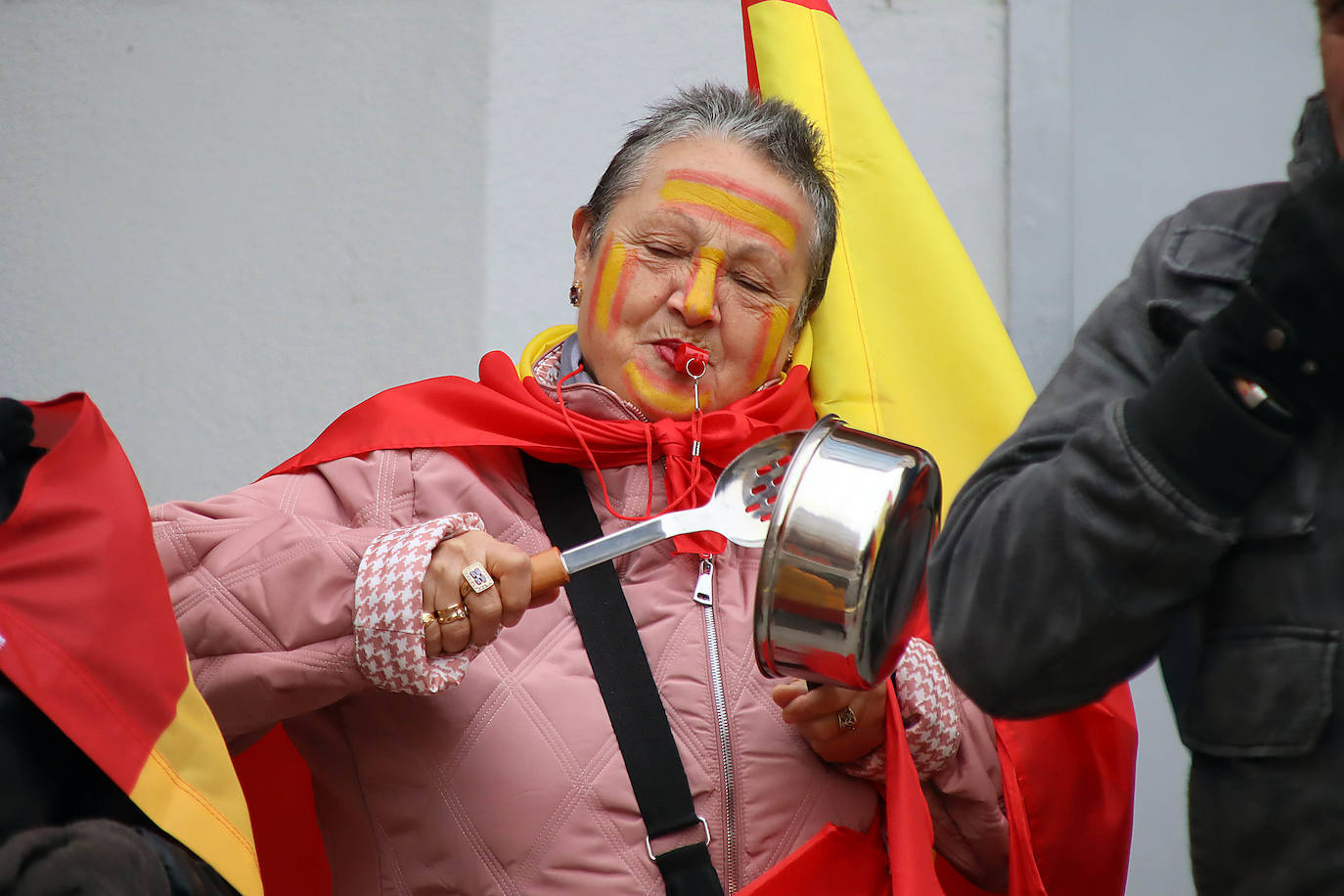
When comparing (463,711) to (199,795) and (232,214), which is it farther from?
(232,214)

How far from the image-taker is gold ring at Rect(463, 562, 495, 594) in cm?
143

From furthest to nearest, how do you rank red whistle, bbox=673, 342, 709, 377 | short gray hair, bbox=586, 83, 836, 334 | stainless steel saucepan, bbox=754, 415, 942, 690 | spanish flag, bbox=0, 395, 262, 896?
short gray hair, bbox=586, 83, 836, 334 < red whistle, bbox=673, 342, 709, 377 < stainless steel saucepan, bbox=754, 415, 942, 690 < spanish flag, bbox=0, 395, 262, 896

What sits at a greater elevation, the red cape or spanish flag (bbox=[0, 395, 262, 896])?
spanish flag (bbox=[0, 395, 262, 896])

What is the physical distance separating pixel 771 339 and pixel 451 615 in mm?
723

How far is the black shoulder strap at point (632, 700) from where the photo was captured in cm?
154

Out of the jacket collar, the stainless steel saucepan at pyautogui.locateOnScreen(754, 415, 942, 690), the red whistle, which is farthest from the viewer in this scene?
the red whistle

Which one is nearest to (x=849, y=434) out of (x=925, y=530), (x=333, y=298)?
(x=925, y=530)

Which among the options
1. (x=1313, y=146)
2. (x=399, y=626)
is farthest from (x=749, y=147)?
(x=1313, y=146)

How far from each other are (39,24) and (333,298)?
0.85 meters

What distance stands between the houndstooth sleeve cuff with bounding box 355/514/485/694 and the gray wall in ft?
4.89

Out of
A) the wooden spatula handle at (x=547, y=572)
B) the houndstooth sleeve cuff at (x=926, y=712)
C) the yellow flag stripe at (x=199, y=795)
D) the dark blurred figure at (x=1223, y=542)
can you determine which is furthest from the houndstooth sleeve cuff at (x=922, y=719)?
the yellow flag stripe at (x=199, y=795)

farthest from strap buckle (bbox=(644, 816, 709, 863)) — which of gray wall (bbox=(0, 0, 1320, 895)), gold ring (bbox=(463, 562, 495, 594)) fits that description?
gray wall (bbox=(0, 0, 1320, 895))

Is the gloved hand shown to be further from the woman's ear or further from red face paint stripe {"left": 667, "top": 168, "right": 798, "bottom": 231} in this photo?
the woman's ear

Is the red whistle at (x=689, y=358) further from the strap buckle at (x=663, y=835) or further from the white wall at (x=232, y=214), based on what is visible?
the white wall at (x=232, y=214)
